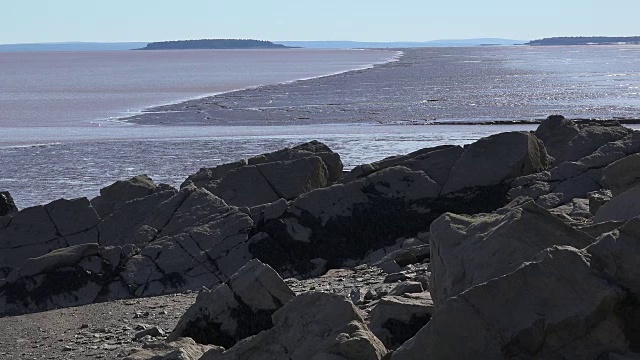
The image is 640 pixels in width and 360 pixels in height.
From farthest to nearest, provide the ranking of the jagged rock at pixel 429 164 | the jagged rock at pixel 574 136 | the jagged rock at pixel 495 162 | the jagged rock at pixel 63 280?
the jagged rock at pixel 574 136, the jagged rock at pixel 429 164, the jagged rock at pixel 495 162, the jagged rock at pixel 63 280

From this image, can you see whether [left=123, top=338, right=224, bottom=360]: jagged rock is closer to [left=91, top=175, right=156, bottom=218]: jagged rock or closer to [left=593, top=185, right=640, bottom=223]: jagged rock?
[left=593, top=185, right=640, bottom=223]: jagged rock

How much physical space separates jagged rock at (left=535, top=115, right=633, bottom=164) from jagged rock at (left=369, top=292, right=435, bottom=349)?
850 cm

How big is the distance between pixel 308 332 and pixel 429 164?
853 cm

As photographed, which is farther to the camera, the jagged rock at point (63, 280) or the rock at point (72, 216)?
the rock at point (72, 216)

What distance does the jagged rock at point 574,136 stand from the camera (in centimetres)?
1631

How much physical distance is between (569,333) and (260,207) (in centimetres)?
861

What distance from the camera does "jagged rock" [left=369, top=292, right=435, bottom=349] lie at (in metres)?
7.89

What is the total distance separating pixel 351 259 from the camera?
13930mm

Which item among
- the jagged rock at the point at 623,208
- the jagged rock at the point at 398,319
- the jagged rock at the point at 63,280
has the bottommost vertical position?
the jagged rock at the point at 63,280

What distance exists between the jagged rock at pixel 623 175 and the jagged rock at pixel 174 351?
5128 mm

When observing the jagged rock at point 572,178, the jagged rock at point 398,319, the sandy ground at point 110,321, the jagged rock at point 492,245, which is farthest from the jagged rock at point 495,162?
the jagged rock at point 492,245

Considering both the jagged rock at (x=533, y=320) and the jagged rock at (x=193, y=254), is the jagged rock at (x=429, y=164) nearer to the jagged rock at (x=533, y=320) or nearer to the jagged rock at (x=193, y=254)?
the jagged rock at (x=193, y=254)

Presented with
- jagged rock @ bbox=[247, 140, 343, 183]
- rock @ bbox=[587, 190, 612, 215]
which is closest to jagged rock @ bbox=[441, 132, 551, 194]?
Result: jagged rock @ bbox=[247, 140, 343, 183]

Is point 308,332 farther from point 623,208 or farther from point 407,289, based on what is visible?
point 623,208
